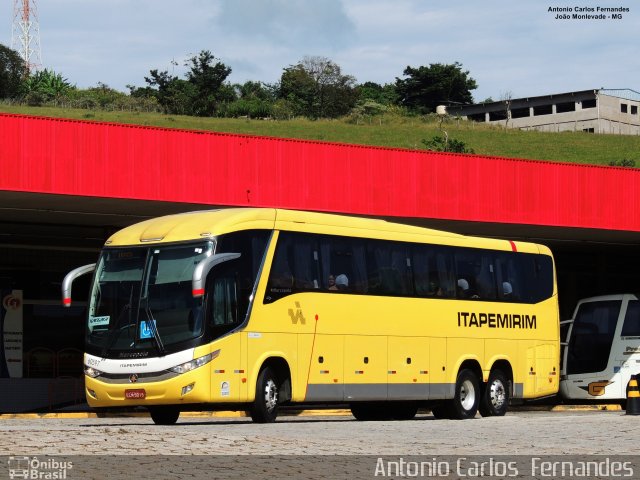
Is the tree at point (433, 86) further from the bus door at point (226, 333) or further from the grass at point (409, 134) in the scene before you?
the bus door at point (226, 333)

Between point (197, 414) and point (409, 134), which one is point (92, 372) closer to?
point (197, 414)

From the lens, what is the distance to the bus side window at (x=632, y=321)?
32.0 m

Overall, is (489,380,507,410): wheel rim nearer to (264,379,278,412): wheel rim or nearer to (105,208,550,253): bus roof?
(105,208,550,253): bus roof

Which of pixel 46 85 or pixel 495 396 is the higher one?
pixel 46 85

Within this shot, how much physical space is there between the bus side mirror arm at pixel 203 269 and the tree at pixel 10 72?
98.5 metres

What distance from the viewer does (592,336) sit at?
32688 mm

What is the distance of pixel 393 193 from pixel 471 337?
6.76 metres

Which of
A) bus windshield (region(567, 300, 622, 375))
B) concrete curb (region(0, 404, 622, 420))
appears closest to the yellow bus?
concrete curb (region(0, 404, 622, 420))

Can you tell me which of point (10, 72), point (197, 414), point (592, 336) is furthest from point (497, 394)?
point (10, 72)

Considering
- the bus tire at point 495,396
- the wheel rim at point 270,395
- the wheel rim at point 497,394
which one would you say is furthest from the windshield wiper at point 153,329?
the wheel rim at point 497,394

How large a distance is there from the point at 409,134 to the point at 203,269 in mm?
88334

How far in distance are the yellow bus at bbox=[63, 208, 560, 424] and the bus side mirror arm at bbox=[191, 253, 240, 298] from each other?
3cm

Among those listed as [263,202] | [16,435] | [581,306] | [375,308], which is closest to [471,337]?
[375,308]

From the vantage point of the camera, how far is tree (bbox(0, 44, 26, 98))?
374ft
